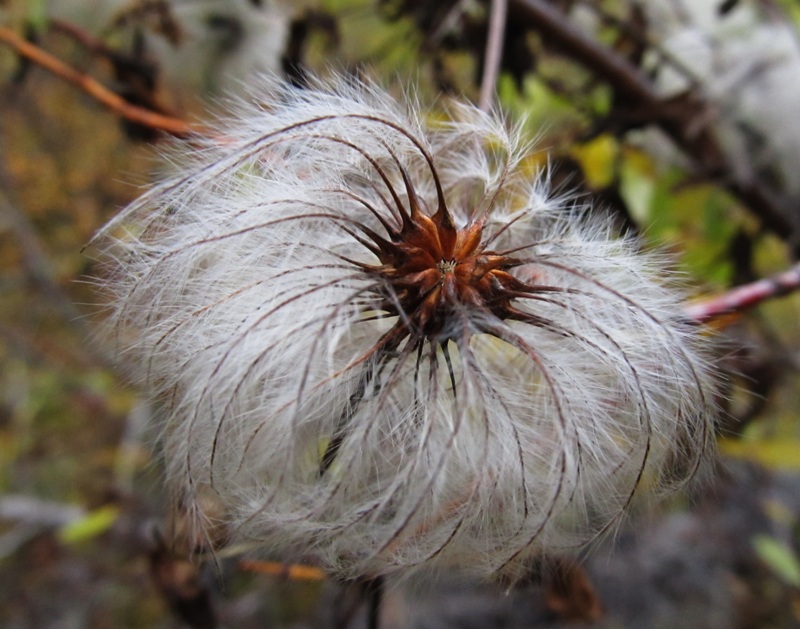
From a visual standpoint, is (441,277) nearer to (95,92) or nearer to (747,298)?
(747,298)

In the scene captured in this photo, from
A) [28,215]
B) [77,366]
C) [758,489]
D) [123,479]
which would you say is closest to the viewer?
[123,479]

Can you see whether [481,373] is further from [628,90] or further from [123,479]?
[123,479]

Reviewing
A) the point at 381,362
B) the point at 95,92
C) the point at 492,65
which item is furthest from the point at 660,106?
the point at 95,92

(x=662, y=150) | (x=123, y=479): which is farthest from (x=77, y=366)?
(x=662, y=150)

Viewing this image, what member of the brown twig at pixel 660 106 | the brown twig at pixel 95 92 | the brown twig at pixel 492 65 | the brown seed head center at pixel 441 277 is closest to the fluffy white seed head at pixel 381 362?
the brown seed head center at pixel 441 277

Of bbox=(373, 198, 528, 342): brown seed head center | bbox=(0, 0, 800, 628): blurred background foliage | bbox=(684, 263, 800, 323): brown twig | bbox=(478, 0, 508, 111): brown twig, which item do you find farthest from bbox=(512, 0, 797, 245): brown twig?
bbox=(373, 198, 528, 342): brown seed head center

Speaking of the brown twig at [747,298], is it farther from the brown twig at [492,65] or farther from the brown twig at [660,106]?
the brown twig at [660,106]

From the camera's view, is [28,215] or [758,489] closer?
[758,489]
